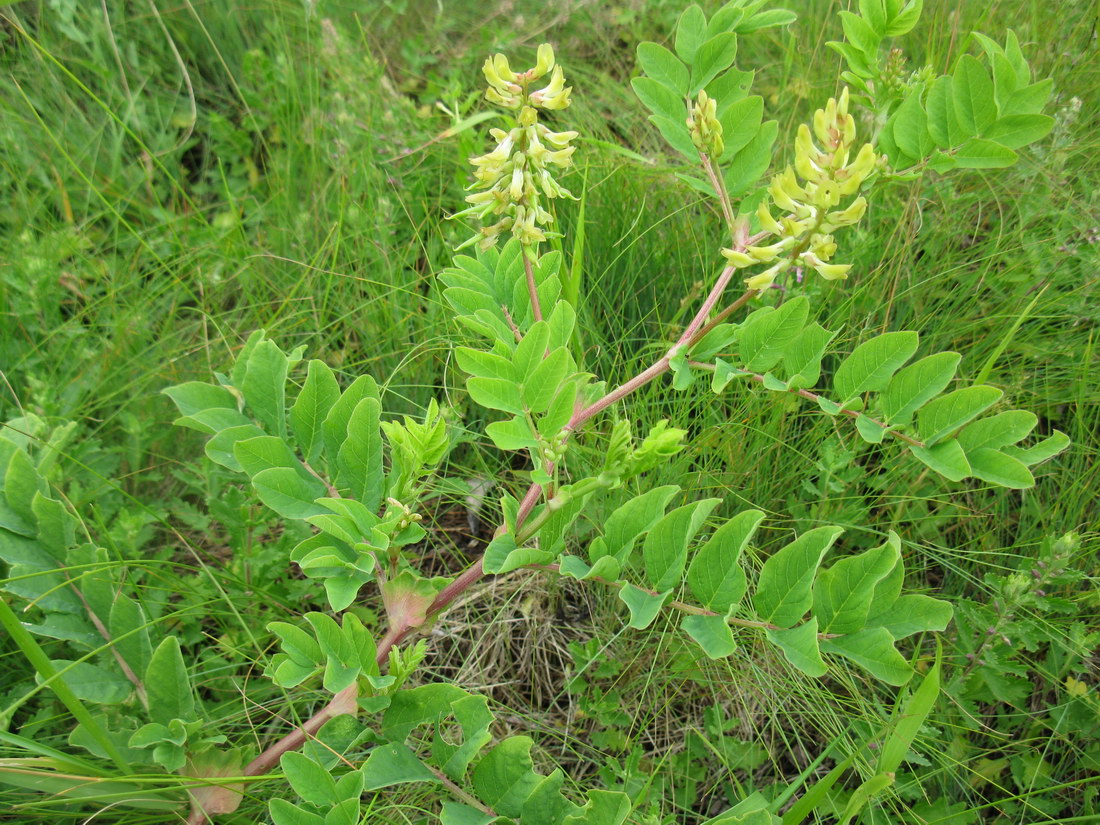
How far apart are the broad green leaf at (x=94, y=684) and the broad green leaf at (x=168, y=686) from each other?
0.08 m

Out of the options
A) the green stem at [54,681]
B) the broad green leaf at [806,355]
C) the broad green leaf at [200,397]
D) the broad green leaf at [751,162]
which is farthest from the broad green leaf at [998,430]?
the green stem at [54,681]

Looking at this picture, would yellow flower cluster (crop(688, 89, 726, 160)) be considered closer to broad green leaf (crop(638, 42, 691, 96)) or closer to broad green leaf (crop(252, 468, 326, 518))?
broad green leaf (crop(638, 42, 691, 96))

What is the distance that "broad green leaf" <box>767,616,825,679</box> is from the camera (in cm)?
120

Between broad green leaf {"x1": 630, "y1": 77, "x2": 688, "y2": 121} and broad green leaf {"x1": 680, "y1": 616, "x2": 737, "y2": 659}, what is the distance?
981 millimetres

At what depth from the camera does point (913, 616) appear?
1.26 meters

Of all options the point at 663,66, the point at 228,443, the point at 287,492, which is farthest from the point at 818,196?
the point at 228,443

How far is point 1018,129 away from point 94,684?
1.98 metres

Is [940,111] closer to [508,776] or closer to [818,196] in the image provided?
[818,196]

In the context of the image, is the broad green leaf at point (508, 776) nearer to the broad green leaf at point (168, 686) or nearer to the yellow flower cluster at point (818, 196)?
the broad green leaf at point (168, 686)

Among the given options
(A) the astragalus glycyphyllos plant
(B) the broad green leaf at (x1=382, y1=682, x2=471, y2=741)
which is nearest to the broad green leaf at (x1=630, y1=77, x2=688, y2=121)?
(A) the astragalus glycyphyllos plant

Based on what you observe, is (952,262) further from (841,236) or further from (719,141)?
(719,141)

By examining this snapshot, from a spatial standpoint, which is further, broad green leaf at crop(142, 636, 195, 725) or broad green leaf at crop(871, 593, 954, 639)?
broad green leaf at crop(142, 636, 195, 725)

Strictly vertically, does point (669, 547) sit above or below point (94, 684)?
below

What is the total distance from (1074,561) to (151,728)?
1946mm
